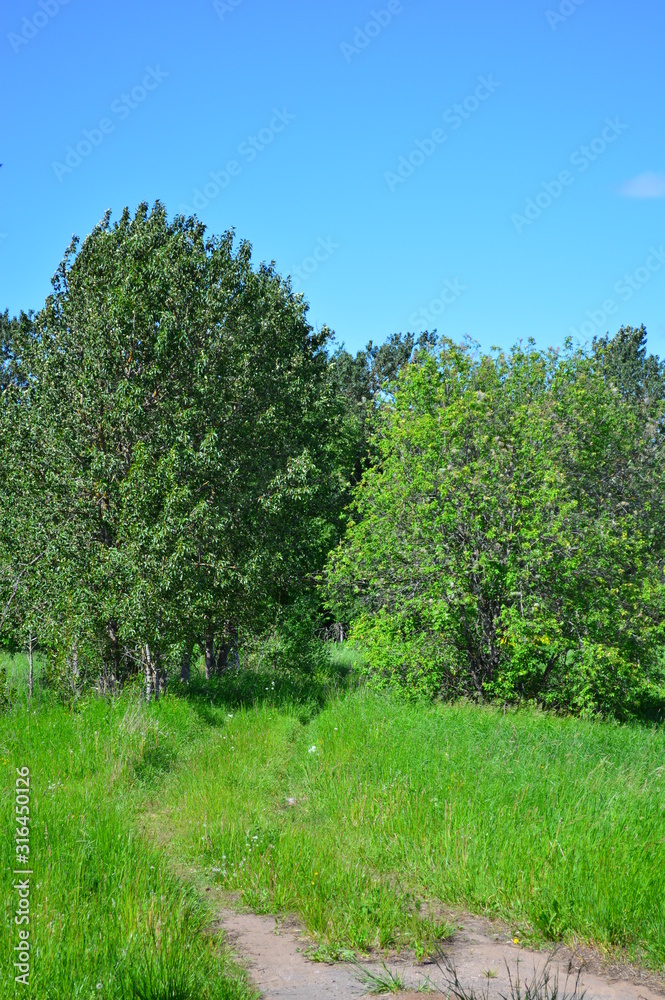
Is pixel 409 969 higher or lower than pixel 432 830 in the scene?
lower

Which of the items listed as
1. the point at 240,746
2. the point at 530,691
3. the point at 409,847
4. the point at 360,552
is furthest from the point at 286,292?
the point at 409,847

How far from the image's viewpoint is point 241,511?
1773 cm

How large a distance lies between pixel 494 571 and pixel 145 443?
6634mm

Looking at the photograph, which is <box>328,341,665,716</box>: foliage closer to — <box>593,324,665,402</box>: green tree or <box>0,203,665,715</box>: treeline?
<box>0,203,665,715</box>: treeline

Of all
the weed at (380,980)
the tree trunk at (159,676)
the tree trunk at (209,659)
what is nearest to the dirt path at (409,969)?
the weed at (380,980)

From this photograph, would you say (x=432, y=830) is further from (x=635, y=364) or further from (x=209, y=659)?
(x=635, y=364)

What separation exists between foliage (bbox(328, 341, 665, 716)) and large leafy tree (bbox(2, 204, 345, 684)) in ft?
9.99

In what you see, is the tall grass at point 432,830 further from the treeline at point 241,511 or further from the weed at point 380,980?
the treeline at point 241,511

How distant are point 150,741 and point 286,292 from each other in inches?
642

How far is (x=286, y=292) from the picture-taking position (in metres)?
23.1

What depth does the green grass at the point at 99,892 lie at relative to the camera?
13.5 ft

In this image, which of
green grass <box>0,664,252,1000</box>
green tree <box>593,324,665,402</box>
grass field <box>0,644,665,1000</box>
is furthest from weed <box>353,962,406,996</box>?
green tree <box>593,324,665,402</box>

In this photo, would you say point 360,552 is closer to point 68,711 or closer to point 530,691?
point 530,691

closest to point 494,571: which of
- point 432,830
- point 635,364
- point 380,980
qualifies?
point 432,830
